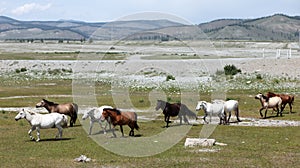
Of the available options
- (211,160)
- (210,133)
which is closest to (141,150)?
(211,160)

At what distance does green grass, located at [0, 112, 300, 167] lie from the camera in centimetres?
1833

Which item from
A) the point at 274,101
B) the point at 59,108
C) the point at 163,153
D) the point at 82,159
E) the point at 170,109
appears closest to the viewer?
the point at 82,159

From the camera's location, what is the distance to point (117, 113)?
23.7m

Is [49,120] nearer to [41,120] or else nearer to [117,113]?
[41,120]

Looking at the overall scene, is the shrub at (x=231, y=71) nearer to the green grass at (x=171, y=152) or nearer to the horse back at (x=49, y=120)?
the green grass at (x=171, y=152)

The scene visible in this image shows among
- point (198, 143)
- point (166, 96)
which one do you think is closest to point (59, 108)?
point (198, 143)

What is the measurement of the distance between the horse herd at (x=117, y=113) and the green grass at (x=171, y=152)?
94 cm

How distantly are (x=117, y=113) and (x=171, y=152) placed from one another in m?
4.30

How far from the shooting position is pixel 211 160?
61.4ft

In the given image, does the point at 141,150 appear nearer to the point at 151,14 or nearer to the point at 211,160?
the point at 211,160

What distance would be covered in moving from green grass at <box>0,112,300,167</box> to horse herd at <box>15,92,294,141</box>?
0.94 m

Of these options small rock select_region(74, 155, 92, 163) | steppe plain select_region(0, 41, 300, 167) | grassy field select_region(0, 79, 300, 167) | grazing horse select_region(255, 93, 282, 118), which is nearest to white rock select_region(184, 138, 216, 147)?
grassy field select_region(0, 79, 300, 167)

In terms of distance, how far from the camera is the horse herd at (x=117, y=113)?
77.3 feet

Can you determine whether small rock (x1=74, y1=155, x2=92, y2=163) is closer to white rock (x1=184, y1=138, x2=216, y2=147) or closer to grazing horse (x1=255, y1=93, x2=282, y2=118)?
white rock (x1=184, y1=138, x2=216, y2=147)
